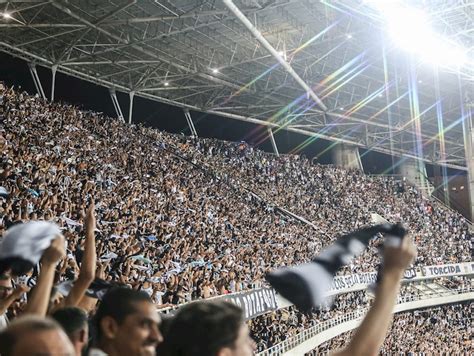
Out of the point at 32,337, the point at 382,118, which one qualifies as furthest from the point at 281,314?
the point at 382,118

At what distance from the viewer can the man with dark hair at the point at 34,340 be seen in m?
1.53

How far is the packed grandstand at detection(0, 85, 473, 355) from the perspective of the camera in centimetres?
1002

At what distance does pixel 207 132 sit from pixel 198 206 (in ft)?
48.4

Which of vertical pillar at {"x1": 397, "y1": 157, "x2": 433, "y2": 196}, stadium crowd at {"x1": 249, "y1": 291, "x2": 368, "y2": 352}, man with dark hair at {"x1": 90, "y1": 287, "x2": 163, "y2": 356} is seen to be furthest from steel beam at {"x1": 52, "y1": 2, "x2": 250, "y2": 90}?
vertical pillar at {"x1": 397, "y1": 157, "x2": 433, "y2": 196}

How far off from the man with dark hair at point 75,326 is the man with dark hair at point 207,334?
0.68 metres

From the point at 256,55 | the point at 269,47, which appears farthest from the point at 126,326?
the point at 256,55

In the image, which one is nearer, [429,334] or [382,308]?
[382,308]

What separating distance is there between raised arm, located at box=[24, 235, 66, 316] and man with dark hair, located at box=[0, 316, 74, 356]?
912 millimetres

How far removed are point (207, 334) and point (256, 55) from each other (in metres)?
23.2

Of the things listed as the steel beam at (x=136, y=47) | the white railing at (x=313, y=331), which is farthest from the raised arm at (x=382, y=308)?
the steel beam at (x=136, y=47)

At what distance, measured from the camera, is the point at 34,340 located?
1.54m

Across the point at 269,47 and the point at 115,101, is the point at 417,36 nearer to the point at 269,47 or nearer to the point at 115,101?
the point at 269,47

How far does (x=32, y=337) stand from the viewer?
5.08 ft

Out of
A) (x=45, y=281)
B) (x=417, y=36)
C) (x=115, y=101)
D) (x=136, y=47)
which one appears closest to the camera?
(x=45, y=281)
